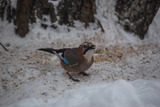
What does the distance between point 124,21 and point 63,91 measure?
2827 millimetres

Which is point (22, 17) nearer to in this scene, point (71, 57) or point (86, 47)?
point (71, 57)

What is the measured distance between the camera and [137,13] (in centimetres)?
485

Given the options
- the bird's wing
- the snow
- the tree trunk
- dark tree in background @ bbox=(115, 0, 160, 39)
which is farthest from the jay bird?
dark tree in background @ bbox=(115, 0, 160, 39)

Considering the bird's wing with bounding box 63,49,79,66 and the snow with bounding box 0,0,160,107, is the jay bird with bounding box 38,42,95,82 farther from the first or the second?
the snow with bounding box 0,0,160,107

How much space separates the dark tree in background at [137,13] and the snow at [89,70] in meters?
0.18

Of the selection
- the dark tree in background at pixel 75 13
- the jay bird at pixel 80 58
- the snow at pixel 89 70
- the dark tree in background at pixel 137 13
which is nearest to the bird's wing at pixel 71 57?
the jay bird at pixel 80 58

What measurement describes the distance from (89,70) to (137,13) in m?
2.11

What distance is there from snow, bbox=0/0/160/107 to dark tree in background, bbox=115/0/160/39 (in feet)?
0.59

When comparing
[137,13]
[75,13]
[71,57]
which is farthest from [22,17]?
[137,13]

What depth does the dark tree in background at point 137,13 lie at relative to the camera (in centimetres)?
476

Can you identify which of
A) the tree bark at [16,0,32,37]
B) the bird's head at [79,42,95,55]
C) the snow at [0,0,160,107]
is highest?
the tree bark at [16,0,32,37]

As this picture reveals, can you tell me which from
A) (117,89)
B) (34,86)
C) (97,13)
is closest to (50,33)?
(97,13)

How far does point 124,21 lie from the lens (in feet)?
16.3

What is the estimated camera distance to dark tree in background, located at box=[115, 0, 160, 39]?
15.6 ft
